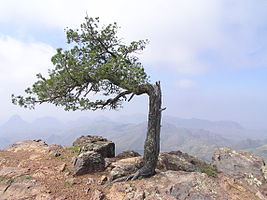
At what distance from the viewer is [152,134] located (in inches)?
693

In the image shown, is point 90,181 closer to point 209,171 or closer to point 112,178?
point 112,178

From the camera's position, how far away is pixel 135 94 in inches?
720

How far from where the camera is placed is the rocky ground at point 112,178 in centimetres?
1495

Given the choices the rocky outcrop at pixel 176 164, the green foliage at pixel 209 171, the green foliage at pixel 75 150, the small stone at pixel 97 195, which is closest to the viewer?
the small stone at pixel 97 195

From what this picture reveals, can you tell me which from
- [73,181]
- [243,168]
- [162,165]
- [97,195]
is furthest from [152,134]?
[243,168]

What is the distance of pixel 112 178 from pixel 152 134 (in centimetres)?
461

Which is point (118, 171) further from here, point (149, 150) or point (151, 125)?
point (151, 125)

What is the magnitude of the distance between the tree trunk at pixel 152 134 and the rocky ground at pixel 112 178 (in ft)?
3.05

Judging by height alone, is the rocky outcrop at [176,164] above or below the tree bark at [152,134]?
below

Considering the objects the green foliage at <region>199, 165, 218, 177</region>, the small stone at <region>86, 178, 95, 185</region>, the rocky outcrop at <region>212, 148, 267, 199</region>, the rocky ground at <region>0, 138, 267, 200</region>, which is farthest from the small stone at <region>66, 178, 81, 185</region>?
the rocky outcrop at <region>212, 148, 267, 199</region>

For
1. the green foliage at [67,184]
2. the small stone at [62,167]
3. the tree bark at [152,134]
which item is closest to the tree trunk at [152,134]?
the tree bark at [152,134]

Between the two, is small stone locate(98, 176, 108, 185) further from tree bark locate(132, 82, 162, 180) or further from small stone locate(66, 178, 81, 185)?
tree bark locate(132, 82, 162, 180)

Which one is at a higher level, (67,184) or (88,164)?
(88,164)

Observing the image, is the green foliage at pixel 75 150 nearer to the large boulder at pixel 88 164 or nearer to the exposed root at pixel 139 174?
the large boulder at pixel 88 164
